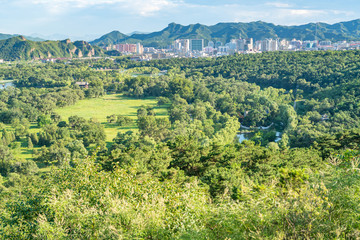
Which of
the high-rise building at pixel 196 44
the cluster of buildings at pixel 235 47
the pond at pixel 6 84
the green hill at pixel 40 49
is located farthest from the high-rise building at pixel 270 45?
the pond at pixel 6 84

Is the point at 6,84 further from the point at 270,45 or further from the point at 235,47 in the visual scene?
the point at 235,47

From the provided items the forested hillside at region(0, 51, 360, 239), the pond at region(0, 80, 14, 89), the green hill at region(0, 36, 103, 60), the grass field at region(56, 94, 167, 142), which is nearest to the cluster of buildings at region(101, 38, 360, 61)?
the green hill at region(0, 36, 103, 60)

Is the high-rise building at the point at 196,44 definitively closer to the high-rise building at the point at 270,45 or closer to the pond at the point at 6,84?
the high-rise building at the point at 270,45

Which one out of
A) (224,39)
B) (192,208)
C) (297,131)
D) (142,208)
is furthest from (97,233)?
(224,39)

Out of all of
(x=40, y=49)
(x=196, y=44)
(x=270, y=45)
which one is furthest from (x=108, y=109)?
(x=196, y=44)

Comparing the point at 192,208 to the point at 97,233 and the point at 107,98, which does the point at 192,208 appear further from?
the point at 107,98

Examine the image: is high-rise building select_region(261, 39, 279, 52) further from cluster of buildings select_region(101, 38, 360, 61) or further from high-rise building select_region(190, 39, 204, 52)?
high-rise building select_region(190, 39, 204, 52)
